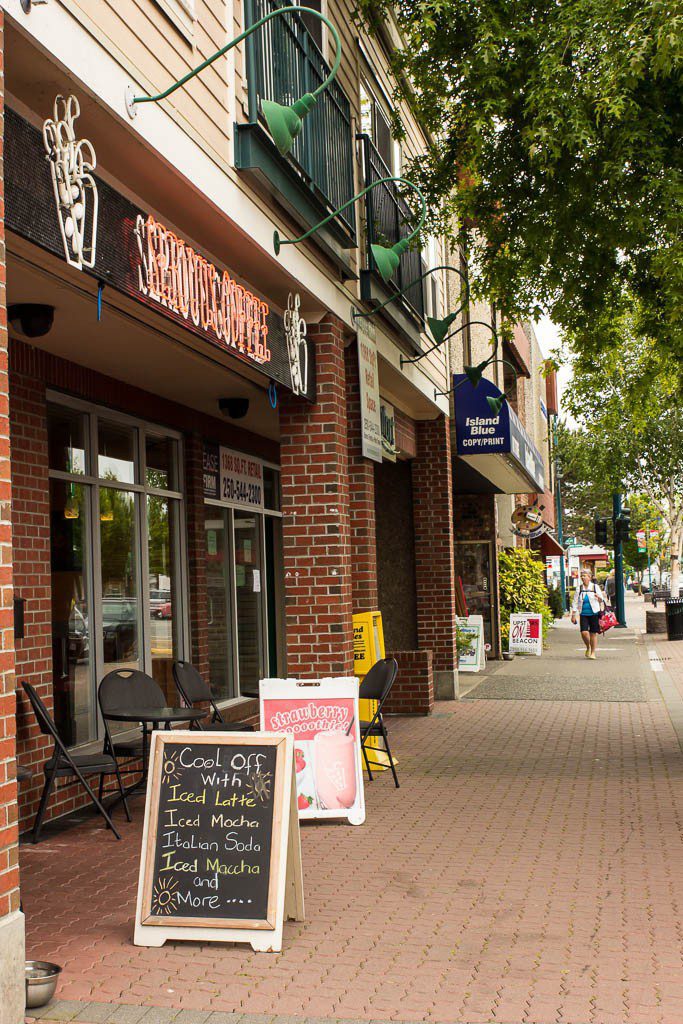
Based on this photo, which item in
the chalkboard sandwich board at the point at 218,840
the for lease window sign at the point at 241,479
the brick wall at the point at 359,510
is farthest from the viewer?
the for lease window sign at the point at 241,479

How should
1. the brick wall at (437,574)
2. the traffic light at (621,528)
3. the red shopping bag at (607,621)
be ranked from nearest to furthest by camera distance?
the brick wall at (437,574) < the red shopping bag at (607,621) < the traffic light at (621,528)

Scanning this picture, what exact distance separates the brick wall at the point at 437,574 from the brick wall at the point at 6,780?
36.9ft

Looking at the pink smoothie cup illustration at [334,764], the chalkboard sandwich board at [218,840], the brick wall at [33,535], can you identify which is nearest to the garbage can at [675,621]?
the pink smoothie cup illustration at [334,764]

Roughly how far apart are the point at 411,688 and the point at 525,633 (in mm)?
8620

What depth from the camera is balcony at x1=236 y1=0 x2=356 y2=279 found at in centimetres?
744

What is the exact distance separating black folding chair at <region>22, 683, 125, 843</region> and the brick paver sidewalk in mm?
202

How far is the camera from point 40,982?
14.0 feet

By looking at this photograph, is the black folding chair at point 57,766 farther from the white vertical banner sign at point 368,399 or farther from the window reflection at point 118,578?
the white vertical banner sign at point 368,399

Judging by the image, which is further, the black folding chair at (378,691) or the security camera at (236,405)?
the security camera at (236,405)

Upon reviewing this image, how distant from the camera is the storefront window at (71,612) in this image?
8.42 metres

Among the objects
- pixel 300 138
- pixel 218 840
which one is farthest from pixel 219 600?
pixel 218 840

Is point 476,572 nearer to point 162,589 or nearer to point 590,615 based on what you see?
point 590,615

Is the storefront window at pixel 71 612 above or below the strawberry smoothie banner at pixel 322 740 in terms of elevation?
above

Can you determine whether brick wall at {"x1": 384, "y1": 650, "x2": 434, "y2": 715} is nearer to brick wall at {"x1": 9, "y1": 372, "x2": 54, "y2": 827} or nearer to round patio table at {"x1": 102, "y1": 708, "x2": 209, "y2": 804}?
round patio table at {"x1": 102, "y1": 708, "x2": 209, "y2": 804}
